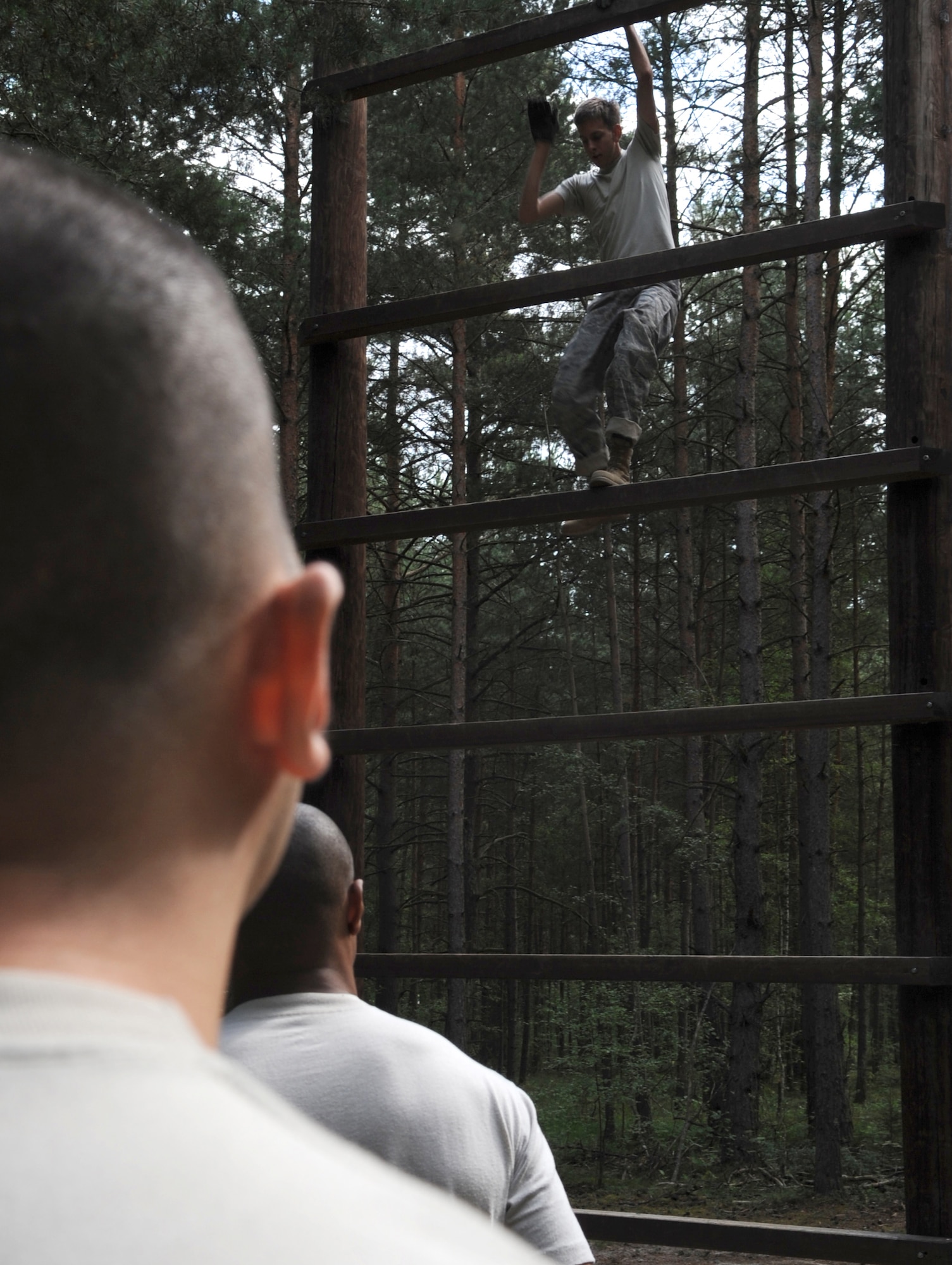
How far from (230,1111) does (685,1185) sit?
1715cm

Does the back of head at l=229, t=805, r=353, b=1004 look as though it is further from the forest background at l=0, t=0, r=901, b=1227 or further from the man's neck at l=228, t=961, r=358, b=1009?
the forest background at l=0, t=0, r=901, b=1227

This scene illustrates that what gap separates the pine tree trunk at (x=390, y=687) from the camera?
21.2 meters

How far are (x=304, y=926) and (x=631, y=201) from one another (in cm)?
388

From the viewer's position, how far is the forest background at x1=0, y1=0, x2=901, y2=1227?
13375 millimetres

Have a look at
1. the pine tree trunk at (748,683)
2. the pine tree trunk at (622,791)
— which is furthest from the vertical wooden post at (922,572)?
the pine tree trunk at (622,791)

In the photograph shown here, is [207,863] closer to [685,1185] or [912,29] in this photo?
[912,29]

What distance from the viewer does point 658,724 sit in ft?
11.7

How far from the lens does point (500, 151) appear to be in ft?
63.5

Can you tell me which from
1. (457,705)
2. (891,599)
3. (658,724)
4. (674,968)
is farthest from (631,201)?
(457,705)

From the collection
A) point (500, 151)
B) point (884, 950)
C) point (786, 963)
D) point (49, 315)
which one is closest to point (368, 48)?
point (786, 963)

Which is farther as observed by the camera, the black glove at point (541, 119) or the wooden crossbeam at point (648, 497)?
the black glove at point (541, 119)

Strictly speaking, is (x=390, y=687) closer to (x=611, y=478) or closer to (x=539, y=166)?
(x=539, y=166)

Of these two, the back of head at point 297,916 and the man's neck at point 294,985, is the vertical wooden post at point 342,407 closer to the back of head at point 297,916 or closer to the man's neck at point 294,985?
the back of head at point 297,916

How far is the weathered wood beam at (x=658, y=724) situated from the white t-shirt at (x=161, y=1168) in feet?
9.05
